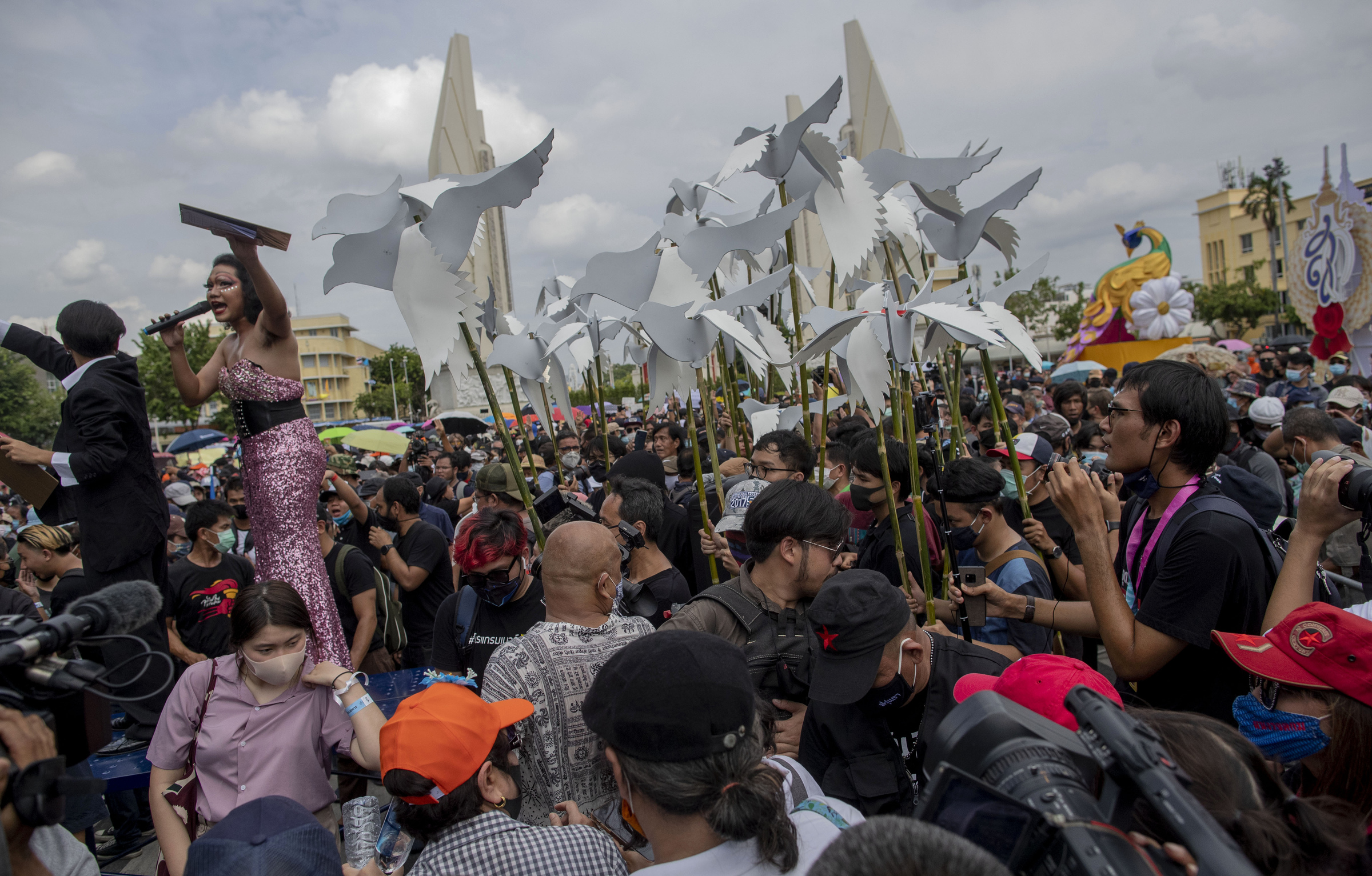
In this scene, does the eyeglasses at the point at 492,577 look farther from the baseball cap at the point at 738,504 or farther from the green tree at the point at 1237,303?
the green tree at the point at 1237,303

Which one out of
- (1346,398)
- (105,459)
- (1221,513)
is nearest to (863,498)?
(1221,513)

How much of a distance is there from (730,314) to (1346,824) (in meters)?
2.34

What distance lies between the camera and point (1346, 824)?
3.68 ft

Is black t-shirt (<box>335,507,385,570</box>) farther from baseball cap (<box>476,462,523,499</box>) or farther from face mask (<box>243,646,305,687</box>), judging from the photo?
face mask (<box>243,646,305,687</box>)

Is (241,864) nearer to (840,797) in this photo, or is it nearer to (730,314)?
(840,797)

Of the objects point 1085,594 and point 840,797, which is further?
point 1085,594

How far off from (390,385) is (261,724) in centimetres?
5868

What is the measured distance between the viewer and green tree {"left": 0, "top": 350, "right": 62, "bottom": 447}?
35719 millimetres

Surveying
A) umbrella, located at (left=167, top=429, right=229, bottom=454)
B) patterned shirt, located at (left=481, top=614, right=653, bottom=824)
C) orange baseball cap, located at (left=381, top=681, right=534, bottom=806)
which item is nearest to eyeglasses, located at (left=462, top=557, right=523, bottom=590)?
patterned shirt, located at (left=481, top=614, right=653, bottom=824)

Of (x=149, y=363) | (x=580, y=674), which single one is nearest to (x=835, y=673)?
(x=580, y=674)

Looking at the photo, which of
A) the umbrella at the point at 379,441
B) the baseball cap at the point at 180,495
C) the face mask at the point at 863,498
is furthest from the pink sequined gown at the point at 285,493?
the umbrella at the point at 379,441

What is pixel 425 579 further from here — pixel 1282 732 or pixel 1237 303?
pixel 1237 303

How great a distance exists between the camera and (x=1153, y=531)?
2.18 m

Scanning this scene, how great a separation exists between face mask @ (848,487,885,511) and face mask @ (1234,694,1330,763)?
6.17 ft
